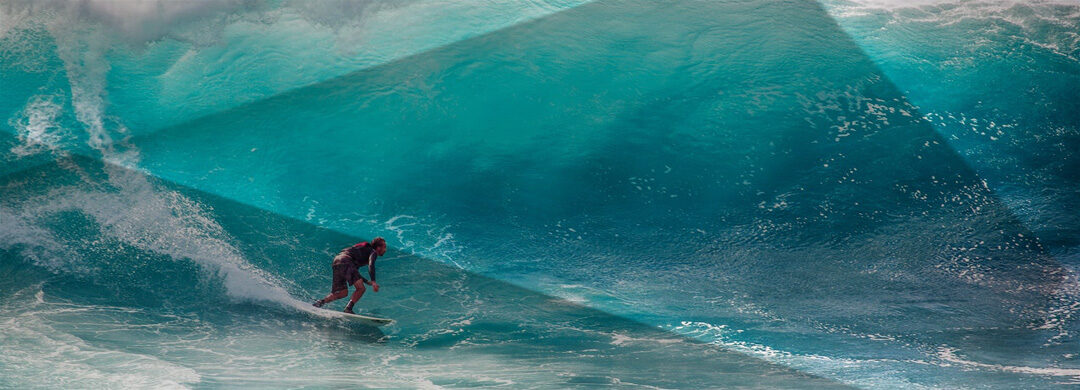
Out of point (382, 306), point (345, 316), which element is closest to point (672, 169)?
point (382, 306)

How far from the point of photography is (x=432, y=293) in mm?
6754

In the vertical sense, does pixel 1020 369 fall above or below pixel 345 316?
below

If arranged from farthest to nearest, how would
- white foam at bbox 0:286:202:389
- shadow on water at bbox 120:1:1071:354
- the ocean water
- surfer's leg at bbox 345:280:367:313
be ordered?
shadow on water at bbox 120:1:1071:354
surfer's leg at bbox 345:280:367:313
the ocean water
white foam at bbox 0:286:202:389

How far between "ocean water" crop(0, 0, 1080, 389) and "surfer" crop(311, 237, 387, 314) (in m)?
0.29

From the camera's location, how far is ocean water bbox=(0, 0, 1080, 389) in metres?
6.11

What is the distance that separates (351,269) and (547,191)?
2.26 m

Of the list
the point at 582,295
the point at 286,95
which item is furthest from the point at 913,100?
the point at 286,95

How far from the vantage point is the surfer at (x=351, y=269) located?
615 centimetres

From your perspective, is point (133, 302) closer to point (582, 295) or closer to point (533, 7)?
point (582, 295)

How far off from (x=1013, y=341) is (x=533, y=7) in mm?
6112

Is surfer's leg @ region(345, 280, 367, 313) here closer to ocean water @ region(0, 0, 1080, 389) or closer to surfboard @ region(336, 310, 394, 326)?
surfboard @ region(336, 310, 394, 326)

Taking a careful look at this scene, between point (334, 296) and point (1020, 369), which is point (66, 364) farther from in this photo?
point (1020, 369)

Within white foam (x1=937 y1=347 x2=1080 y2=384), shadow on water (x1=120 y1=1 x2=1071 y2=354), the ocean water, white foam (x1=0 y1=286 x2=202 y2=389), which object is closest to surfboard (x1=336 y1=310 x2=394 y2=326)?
the ocean water

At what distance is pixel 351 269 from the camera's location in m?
6.18
